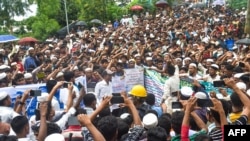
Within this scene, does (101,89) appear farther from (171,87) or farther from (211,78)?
(211,78)

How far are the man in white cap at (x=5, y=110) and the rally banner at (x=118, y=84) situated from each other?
11.5 feet

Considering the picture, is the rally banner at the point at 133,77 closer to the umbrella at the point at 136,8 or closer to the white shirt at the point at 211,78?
the white shirt at the point at 211,78

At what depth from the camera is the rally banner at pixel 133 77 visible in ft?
32.9

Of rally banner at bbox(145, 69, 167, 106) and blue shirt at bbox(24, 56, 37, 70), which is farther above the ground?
blue shirt at bbox(24, 56, 37, 70)

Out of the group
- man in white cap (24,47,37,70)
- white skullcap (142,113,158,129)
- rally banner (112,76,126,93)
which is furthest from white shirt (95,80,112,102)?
man in white cap (24,47,37,70)

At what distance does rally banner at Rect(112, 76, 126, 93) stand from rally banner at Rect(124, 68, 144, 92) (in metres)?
0.14

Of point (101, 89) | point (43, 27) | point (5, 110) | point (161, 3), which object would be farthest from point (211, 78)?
point (161, 3)

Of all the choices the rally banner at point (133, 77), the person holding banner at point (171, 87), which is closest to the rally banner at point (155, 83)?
the rally banner at point (133, 77)

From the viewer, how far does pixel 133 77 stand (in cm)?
1025

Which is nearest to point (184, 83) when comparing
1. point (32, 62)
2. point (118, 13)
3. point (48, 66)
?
point (48, 66)

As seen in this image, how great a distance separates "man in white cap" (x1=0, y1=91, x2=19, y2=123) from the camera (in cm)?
608

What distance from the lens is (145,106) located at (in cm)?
672

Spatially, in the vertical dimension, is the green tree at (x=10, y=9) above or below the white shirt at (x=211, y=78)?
above

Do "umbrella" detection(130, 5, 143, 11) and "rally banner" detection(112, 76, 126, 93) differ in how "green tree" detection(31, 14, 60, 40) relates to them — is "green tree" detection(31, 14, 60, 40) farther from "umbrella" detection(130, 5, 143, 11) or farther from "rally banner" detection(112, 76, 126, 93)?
"rally banner" detection(112, 76, 126, 93)
